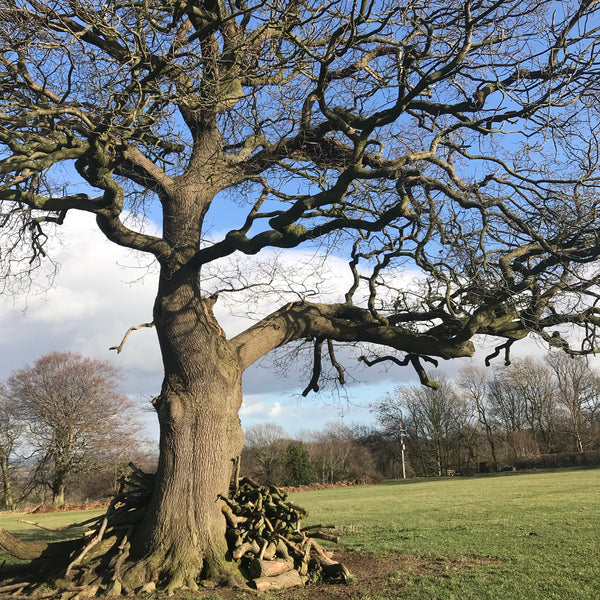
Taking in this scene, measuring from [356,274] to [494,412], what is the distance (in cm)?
5455

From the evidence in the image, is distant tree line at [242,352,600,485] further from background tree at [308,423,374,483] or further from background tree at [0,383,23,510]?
background tree at [0,383,23,510]

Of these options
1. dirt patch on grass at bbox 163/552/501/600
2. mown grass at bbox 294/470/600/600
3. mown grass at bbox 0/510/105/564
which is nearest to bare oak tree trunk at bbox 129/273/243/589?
dirt patch on grass at bbox 163/552/501/600

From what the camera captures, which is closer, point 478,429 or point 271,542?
point 271,542

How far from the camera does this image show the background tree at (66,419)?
127 ft

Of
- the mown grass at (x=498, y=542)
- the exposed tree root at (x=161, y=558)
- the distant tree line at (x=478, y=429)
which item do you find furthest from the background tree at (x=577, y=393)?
the exposed tree root at (x=161, y=558)

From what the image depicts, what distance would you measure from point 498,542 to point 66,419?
36.0 meters

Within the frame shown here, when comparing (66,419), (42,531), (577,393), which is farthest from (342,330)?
(577,393)

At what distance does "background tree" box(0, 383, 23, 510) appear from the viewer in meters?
39.1

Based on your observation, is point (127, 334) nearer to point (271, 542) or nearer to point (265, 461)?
point (271, 542)

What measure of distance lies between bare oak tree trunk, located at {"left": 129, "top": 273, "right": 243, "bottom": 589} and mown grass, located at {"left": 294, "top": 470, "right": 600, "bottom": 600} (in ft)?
7.68

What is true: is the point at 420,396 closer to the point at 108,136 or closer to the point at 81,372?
the point at 81,372

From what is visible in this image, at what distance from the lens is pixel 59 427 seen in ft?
127

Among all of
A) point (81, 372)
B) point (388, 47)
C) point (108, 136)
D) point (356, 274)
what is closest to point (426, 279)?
point (356, 274)

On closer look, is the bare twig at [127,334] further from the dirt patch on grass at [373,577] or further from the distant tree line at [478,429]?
the distant tree line at [478,429]
